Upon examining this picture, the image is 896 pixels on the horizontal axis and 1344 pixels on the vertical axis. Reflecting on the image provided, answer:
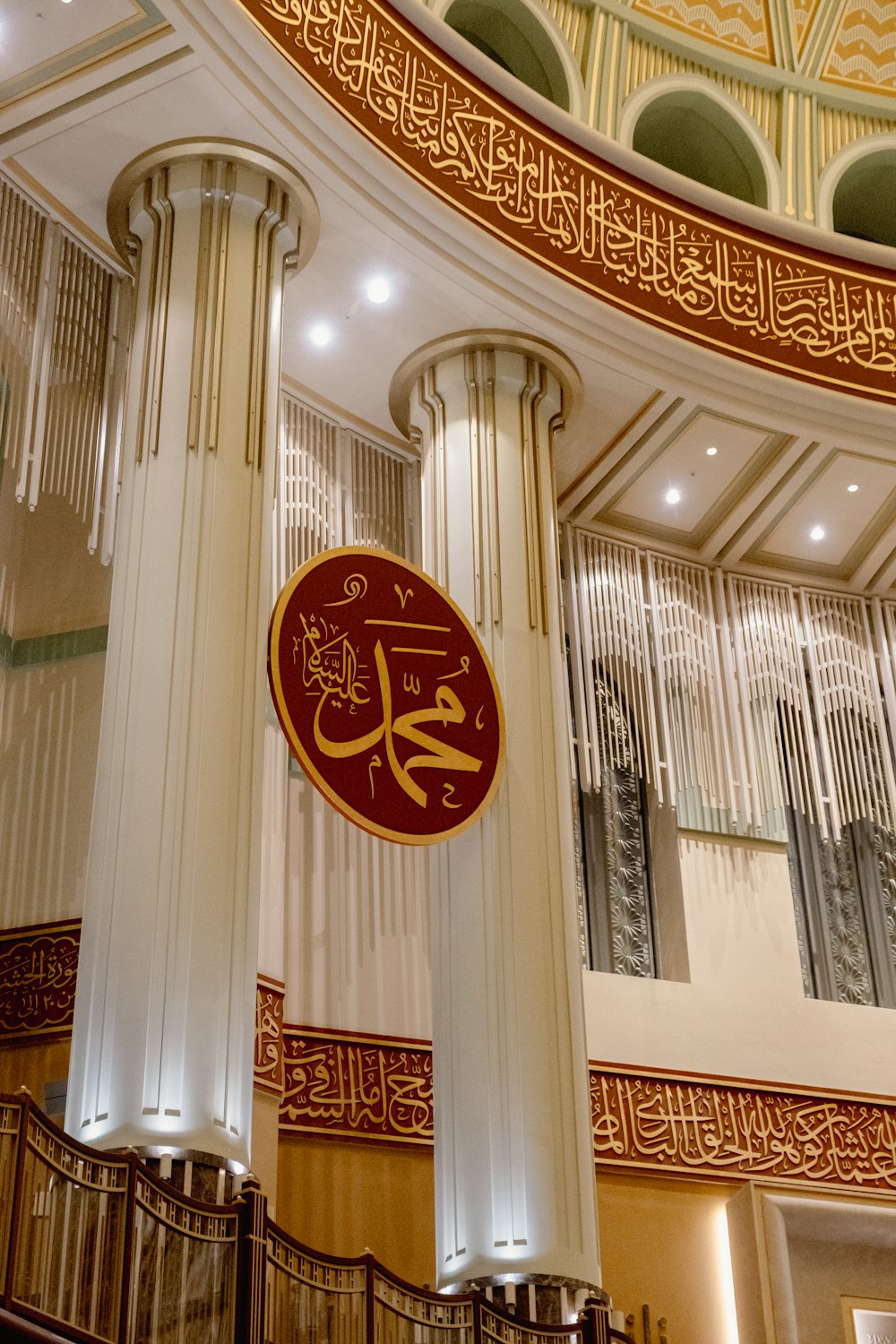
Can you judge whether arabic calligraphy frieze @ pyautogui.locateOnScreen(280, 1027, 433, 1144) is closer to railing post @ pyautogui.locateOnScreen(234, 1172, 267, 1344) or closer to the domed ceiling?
railing post @ pyautogui.locateOnScreen(234, 1172, 267, 1344)

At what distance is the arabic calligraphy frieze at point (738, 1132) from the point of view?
22.6ft

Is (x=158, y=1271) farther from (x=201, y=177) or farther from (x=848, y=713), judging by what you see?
(x=848, y=713)

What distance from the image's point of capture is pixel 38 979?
242 inches

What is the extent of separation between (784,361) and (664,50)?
1683 mm

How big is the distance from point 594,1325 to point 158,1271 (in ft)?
4.59

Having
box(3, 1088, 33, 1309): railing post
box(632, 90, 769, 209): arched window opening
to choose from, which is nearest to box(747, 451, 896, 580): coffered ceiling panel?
box(632, 90, 769, 209): arched window opening

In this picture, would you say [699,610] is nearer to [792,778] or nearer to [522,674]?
[792,778]

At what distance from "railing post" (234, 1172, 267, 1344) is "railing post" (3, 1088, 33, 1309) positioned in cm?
67

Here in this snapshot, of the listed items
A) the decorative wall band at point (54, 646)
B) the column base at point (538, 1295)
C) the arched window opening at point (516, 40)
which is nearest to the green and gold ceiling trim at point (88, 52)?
the decorative wall band at point (54, 646)

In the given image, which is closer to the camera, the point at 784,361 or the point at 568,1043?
the point at 568,1043

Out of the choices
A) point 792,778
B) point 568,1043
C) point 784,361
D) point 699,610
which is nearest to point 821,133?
point 784,361

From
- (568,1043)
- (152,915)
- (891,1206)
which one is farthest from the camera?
(891,1206)

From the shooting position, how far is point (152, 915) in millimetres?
4906

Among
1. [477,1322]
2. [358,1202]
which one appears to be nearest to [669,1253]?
[358,1202]
